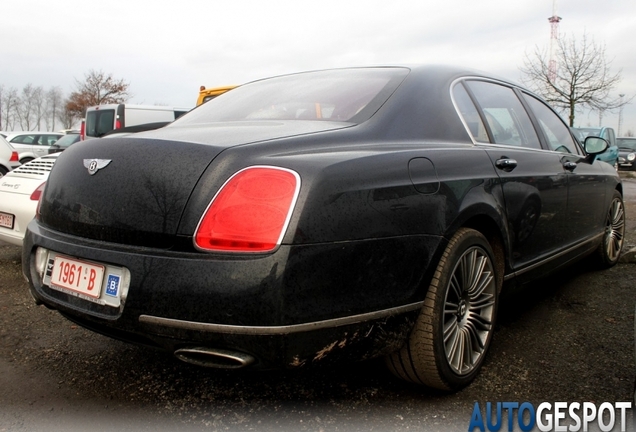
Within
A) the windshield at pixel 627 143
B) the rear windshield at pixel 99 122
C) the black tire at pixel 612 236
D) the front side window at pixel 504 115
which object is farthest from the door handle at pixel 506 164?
the windshield at pixel 627 143

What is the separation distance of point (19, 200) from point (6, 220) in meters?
0.19

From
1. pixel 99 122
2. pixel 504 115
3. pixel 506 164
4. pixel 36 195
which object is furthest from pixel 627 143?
pixel 36 195

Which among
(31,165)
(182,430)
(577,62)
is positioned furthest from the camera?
(577,62)

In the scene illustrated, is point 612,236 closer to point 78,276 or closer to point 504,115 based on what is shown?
point 504,115

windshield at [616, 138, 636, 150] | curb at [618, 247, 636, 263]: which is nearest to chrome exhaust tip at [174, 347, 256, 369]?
curb at [618, 247, 636, 263]

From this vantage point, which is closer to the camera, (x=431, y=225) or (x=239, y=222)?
(x=239, y=222)

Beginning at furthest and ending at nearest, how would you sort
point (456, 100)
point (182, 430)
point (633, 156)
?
point (633, 156) → point (456, 100) → point (182, 430)

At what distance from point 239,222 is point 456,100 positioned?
1409 millimetres

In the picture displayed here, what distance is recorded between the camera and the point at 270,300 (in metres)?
1.59

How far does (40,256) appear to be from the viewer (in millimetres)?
2107

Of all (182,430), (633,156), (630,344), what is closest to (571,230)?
(630,344)

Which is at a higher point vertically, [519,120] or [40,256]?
[519,120]

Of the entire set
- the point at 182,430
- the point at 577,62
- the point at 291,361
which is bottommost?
the point at 182,430

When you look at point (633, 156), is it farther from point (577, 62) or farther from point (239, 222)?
point (239, 222)
